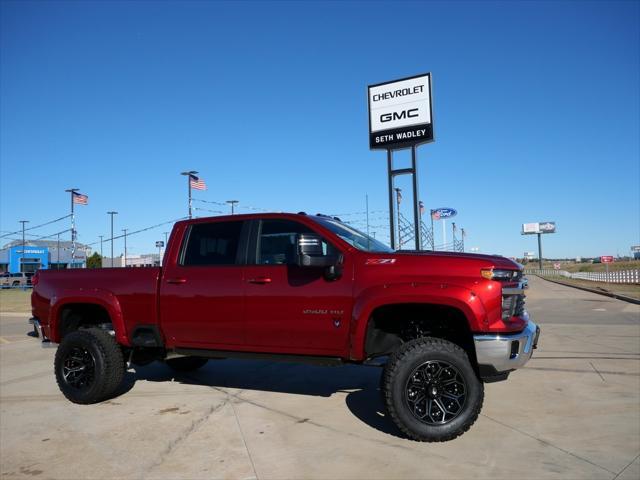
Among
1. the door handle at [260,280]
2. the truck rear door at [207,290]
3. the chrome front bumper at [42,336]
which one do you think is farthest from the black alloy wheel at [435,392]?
the chrome front bumper at [42,336]

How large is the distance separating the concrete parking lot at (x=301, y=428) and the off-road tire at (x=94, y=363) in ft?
0.49

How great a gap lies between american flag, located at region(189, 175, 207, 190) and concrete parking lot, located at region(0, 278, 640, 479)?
21.7 meters

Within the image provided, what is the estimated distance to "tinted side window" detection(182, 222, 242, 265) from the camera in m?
5.41

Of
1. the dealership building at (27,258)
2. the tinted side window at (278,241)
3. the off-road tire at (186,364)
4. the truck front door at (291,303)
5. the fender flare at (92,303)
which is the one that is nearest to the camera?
the truck front door at (291,303)

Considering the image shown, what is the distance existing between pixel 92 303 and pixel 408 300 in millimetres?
3658

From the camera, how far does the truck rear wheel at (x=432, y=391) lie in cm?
429

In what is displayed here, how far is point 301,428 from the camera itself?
15.4 feet

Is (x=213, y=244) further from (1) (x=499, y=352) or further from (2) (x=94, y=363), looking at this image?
(1) (x=499, y=352)

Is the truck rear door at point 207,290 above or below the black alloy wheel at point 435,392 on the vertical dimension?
above

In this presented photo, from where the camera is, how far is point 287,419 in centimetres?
495

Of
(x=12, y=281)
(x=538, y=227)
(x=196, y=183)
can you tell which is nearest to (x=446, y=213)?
(x=196, y=183)

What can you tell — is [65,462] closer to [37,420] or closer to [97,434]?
[97,434]

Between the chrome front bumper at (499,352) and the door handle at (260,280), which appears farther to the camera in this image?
the door handle at (260,280)

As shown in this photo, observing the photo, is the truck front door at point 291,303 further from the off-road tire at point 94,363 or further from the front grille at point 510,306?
the off-road tire at point 94,363
